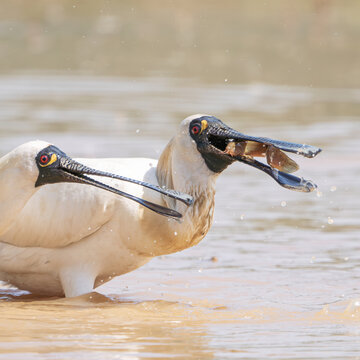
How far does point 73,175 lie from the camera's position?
25.0ft

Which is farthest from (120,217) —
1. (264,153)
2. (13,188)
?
(264,153)

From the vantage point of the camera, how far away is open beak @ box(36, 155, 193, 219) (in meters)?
7.54

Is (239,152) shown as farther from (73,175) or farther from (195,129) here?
(73,175)

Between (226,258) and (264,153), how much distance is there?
4.97 feet

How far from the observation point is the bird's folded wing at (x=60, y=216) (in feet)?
26.1

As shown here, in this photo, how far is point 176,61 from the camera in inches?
893

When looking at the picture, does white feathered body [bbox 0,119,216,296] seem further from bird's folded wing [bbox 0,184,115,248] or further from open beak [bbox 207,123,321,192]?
open beak [bbox 207,123,321,192]

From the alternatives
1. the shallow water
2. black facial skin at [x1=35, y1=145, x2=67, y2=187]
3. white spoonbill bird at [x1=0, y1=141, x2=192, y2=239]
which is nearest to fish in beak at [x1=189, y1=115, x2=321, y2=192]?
white spoonbill bird at [x1=0, y1=141, x2=192, y2=239]

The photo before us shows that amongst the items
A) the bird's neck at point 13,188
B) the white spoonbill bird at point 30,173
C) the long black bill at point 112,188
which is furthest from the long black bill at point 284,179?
the bird's neck at point 13,188

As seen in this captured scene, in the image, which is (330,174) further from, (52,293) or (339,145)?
(52,293)

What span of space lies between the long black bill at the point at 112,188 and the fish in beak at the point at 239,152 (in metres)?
0.41

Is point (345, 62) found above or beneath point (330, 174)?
Answer: above

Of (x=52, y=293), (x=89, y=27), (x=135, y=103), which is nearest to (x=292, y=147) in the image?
(x=52, y=293)

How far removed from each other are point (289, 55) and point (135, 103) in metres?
6.64
